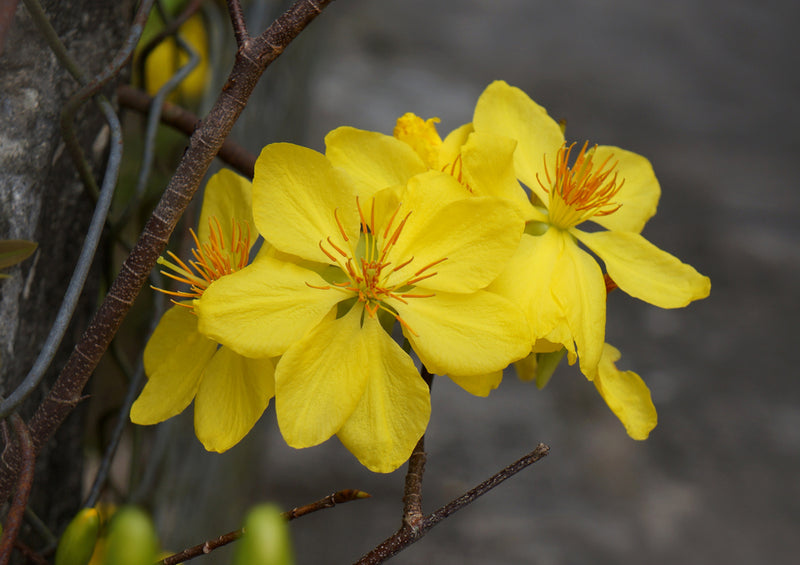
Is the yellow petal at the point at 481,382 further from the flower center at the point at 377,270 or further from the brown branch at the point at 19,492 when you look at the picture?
the brown branch at the point at 19,492

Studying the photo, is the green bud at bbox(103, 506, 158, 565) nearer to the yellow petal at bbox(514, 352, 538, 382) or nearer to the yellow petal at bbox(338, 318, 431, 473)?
the yellow petal at bbox(338, 318, 431, 473)

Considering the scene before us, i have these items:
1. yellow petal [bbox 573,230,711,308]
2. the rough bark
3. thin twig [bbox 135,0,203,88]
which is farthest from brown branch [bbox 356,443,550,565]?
thin twig [bbox 135,0,203,88]

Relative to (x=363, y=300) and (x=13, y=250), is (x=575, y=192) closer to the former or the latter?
(x=363, y=300)

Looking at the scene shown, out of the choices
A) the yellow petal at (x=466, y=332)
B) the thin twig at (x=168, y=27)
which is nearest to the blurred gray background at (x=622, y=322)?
the thin twig at (x=168, y=27)

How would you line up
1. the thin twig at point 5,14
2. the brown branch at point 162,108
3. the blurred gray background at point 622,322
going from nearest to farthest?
the thin twig at point 5,14
the brown branch at point 162,108
the blurred gray background at point 622,322

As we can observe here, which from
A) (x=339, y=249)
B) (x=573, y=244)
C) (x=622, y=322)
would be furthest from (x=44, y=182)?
(x=622, y=322)
